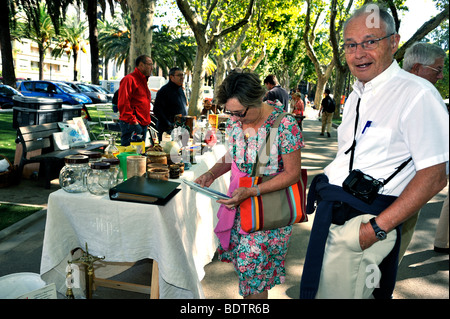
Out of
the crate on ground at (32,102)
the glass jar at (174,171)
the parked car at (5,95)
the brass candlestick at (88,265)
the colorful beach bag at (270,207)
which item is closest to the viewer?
the colorful beach bag at (270,207)

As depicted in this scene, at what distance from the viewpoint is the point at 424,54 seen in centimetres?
280

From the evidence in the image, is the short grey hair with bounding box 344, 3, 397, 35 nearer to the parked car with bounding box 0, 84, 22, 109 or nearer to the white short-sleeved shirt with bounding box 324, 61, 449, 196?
the white short-sleeved shirt with bounding box 324, 61, 449, 196

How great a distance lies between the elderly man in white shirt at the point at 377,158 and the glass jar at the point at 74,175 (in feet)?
5.91

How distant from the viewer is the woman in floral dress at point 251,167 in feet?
7.39

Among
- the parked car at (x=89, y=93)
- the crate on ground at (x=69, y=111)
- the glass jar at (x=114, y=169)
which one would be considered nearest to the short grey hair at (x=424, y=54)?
the glass jar at (x=114, y=169)

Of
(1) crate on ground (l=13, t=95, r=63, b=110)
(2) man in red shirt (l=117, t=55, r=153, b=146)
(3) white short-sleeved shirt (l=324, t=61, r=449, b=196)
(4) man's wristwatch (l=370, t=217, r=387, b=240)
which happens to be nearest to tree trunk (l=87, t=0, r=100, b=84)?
(1) crate on ground (l=13, t=95, r=63, b=110)

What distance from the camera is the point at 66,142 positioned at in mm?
6621

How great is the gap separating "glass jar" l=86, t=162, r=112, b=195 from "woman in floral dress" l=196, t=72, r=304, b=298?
90cm

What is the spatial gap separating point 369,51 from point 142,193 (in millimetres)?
1653

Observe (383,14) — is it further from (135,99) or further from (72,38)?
(72,38)

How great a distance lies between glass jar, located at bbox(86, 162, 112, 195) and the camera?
2549 mm

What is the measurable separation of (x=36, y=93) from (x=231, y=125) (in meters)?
22.3

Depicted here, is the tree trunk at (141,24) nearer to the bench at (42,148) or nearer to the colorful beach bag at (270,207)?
the bench at (42,148)
